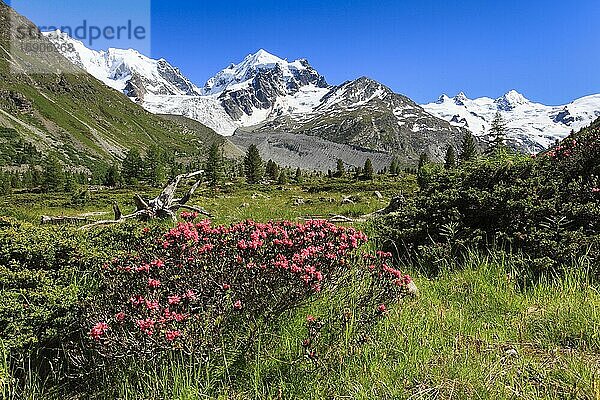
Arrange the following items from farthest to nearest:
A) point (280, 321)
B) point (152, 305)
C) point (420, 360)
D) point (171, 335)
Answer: point (280, 321) < point (420, 360) < point (152, 305) < point (171, 335)

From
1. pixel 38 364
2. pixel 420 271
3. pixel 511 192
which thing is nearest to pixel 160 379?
pixel 38 364

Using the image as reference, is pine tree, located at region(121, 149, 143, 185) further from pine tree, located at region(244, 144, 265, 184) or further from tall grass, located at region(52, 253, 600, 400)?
tall grass, located at region(52, 253, 600, 400)

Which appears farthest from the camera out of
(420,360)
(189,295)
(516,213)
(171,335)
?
(516,213)

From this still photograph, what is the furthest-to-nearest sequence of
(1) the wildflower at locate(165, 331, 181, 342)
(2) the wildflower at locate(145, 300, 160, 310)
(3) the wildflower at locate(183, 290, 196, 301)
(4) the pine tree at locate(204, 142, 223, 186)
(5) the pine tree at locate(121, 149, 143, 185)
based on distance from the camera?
(5) the pine tree at locate(121, 149, 143, 185)
(4) the pine tree at locate(204, 142, 223, 186)
(3) the wildflower at locate(183, 290, 196, 301)
(2) the wildflower at locate(145, 300, 160, 310)
(1) the wildflower at locate(165, 331, 181, 342)

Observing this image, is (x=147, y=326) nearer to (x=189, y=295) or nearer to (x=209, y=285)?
(x=189, y=295)

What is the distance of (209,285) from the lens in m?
3.85

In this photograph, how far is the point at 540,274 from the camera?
221 inches

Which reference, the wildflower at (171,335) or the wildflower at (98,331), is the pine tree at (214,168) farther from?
the wildflower at (171,335)

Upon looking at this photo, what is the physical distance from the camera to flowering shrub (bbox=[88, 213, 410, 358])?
11.1ft

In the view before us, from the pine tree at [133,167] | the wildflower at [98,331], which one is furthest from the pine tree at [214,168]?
the wildflower at [98,331]

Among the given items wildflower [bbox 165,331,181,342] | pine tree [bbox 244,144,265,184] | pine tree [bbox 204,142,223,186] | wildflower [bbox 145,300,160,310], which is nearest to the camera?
wildflower [bbox 165,331,181,342]

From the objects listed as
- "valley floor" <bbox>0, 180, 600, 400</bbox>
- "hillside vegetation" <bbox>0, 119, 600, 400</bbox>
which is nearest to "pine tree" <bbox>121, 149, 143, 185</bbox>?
"hillside vegetation" <bbox>0, 119, 600, 400</bbox>

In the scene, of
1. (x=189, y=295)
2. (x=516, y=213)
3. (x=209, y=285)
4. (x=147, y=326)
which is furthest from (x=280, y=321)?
(x=516, y=213)

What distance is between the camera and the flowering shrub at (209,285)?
3387mm
